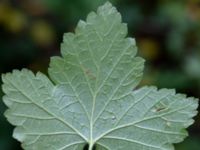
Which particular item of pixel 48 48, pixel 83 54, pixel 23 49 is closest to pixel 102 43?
pixel 83 54

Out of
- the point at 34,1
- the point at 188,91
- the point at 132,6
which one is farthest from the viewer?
the point at 34,1

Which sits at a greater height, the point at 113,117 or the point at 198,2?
the point at 198,2

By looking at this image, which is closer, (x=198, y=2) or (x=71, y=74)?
(x=71, y=74)

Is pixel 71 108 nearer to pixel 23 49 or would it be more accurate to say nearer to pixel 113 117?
pixel 113 117

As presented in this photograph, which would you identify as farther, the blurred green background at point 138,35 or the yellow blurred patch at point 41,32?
the yellow blurred patch at point 41,32

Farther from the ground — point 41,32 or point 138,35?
point 138,35

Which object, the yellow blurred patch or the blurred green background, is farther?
the yellow blurred patch

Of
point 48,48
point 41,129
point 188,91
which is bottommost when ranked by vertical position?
point 41,129

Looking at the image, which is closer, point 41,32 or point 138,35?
point 41,32
